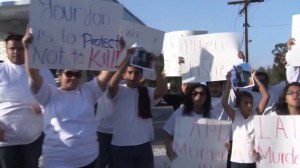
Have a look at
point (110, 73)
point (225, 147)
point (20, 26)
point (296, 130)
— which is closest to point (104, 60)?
point (110, 73)

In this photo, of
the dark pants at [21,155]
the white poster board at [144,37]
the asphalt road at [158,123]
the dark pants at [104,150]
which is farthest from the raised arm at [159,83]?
the asphalt road at [158,123]

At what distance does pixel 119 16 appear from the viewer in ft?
14.3

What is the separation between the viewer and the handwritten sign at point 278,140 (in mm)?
4176

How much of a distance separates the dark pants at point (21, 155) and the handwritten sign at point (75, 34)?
3.19 ft

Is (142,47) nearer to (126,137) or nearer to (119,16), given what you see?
(119,16)

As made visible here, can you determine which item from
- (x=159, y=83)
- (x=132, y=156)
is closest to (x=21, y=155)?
(x=132, y=156)

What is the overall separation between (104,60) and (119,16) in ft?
1.45

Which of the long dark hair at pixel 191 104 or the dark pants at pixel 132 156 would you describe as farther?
the long dark hair at pixel 191 104

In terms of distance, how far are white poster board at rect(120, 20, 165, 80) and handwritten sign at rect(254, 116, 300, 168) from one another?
1.17 meters

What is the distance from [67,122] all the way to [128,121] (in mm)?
926

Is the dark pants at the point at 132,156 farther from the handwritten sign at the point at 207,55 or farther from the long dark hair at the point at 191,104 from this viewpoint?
the handwritten sign at the point at 207,55

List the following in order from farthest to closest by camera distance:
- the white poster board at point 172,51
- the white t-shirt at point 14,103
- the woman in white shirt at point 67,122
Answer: the white poster board at point 172,51 < the white t-shirt at point 14,103 < the woman in white shirt at point 67,122

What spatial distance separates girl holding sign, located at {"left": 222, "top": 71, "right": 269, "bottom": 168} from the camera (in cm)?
445

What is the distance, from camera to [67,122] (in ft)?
12.6
